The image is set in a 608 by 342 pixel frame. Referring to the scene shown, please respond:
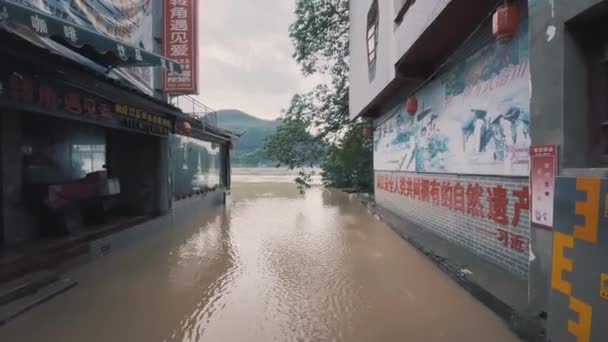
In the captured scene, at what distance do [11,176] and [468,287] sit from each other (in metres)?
7.61

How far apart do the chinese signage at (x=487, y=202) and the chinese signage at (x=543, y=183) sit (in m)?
0.96

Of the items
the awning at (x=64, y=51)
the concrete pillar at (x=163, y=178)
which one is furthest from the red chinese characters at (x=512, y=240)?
the concrete pillar at (x=163, y=178)

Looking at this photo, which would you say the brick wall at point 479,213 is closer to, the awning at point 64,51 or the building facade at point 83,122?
the building facade at point 83,122

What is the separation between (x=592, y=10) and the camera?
2.49 meters

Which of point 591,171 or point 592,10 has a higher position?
point 592,10

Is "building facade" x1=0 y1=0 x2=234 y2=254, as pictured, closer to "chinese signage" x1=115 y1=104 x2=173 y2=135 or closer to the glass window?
"chinese signage" x1=115 y1=104 x2=173 y2=135

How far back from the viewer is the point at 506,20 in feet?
12.4

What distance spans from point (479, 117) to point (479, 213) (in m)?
1.54

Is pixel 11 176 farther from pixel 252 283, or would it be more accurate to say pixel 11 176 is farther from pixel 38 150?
pixel 252 283

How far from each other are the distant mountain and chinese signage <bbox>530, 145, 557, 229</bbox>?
70680 mm

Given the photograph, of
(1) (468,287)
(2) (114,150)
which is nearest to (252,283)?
(1) (468,287)

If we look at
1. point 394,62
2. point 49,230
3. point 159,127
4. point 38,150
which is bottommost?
point 49,230

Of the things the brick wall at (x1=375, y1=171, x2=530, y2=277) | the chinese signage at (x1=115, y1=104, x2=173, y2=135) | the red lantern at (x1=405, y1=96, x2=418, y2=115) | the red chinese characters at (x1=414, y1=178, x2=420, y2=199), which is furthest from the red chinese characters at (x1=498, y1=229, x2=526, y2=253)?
the chinese signage at (x1=115, y1=104, x2=173, y2=135)

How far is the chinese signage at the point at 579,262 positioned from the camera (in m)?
2.27
